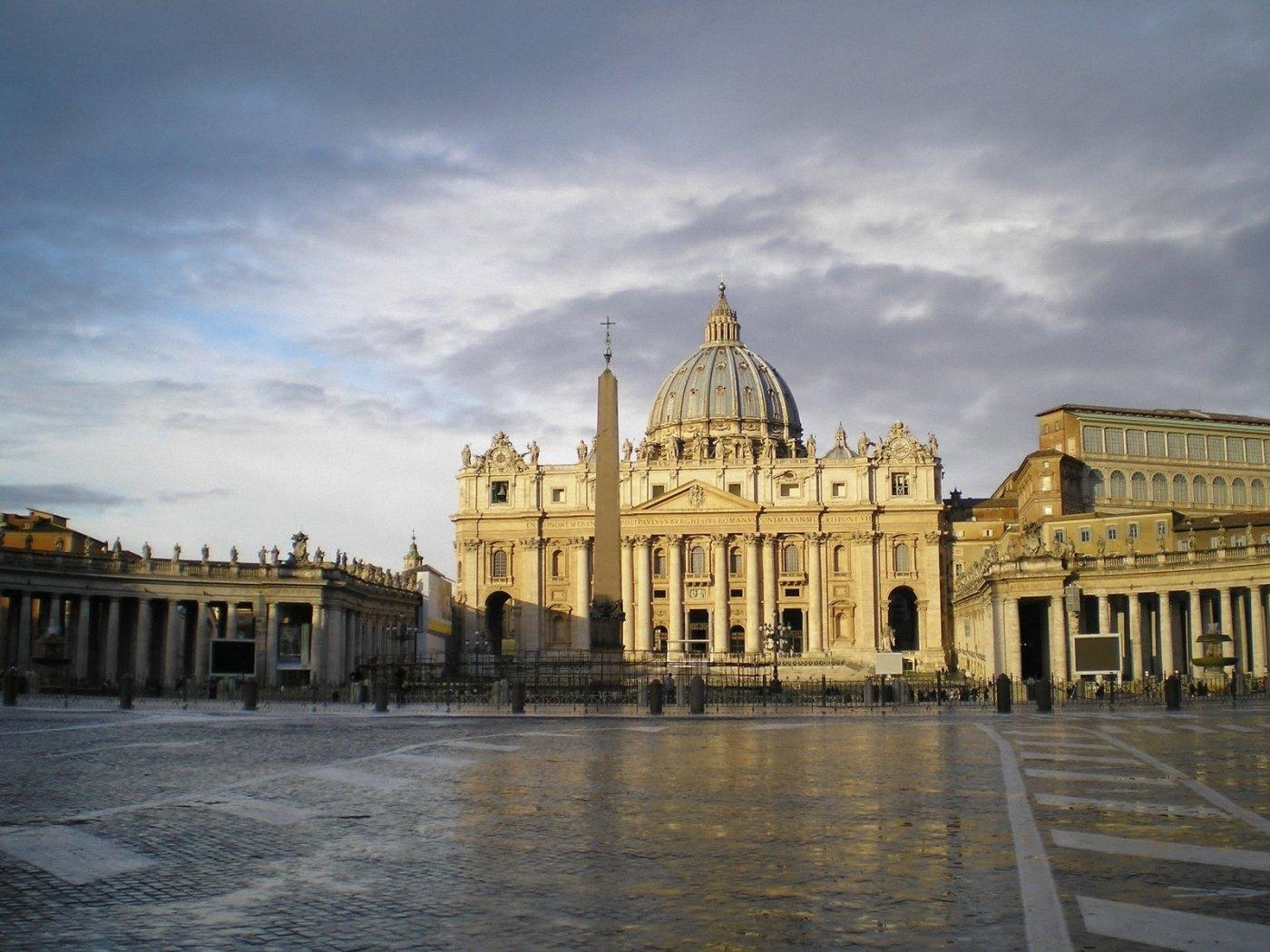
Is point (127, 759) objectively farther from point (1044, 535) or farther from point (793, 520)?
point (793, 520)

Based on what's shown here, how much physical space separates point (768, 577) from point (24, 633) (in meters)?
59.9

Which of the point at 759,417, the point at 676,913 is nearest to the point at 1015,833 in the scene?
the point at 676,913

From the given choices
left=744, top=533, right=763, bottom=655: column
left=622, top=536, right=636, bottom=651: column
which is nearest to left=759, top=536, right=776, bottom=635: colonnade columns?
left=744, top=533, right=763, bottom=655: column

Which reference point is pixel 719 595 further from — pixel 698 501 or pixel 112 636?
pixel 112 636

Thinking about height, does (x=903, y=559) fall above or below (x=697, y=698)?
above

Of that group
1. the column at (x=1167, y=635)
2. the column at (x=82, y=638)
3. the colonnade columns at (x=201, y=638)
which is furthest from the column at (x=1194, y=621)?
the column at (x=82, y=638)

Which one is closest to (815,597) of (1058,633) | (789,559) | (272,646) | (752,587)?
(789,559)

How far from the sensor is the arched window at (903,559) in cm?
10506

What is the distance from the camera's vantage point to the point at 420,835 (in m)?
13.3

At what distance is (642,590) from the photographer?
349 ft

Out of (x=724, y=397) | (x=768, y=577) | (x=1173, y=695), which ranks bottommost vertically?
(x=1173, y=695)

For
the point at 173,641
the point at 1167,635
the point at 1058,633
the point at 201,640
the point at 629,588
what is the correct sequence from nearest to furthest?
the point at 1167,635 < the point at 1058,633 < the point at 173,641 < the point at 201,640 < the point at 629,588

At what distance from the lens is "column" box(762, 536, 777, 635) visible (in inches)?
4163

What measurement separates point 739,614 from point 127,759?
87646 mm
